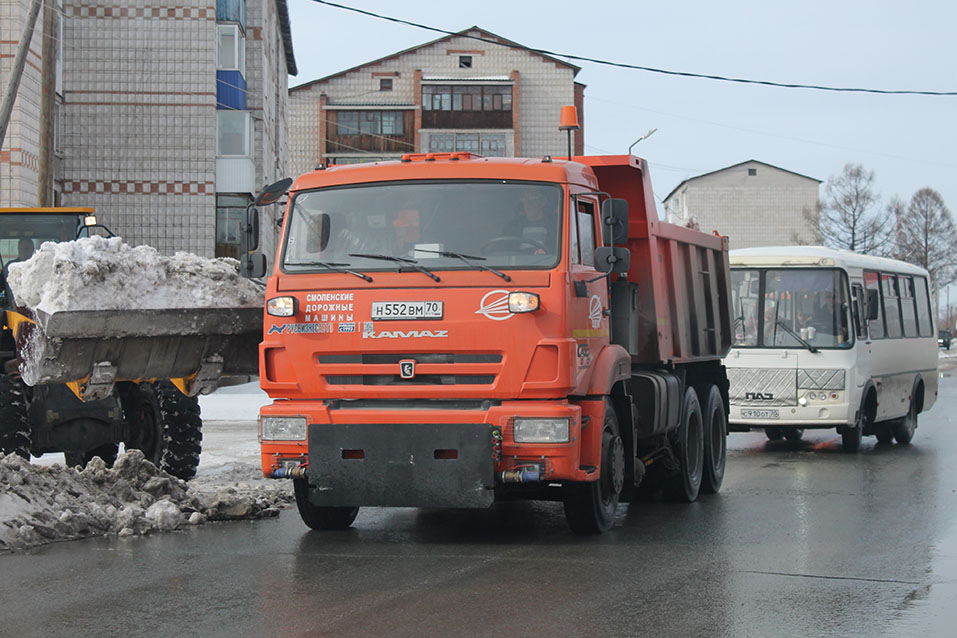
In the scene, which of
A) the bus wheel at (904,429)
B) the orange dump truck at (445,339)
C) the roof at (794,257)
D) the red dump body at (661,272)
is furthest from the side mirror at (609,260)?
the bus wheel at (904,429)

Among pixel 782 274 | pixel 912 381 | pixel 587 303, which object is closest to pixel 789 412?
pixel 782 274

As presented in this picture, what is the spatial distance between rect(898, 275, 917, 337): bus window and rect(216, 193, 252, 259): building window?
66.1ft

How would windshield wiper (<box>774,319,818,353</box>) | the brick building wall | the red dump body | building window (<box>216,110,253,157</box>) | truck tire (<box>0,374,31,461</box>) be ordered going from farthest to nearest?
the brick building wall, building window (<box>216,110,253,157</box>), windshield wiper (<box>774,319,818,353</box>), truck tire (<box>0,374,31,461</box>), the red dump body

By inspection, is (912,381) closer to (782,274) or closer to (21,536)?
(782,274)

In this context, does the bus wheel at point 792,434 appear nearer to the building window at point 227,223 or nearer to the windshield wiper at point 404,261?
the windshield wiper at point 404,261

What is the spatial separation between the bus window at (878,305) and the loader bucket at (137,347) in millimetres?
10311

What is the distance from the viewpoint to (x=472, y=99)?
64.6 m

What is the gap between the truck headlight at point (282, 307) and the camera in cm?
903

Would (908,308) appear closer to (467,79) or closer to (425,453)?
(425,453)

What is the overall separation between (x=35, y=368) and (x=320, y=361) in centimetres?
253

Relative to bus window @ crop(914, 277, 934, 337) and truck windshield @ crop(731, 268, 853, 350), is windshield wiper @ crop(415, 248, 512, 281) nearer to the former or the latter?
truck windshield @ crop(731, 268, 853, 350)

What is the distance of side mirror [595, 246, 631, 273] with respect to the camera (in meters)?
9.27

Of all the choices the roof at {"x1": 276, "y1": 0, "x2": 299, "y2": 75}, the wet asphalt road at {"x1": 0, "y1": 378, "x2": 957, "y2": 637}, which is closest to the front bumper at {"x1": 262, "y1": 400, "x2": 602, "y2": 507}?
the wet asphalt road at {"x1": 0, "y1": 378, "x2": 957, "y2": 637}

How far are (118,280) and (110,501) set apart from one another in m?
1.76
